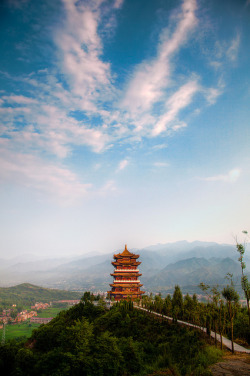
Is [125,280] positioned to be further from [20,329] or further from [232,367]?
[20,329]

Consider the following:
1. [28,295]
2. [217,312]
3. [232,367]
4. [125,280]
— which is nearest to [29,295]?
[28,295]

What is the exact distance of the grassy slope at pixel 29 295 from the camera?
122 meters

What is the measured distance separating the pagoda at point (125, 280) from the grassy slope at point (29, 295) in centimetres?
10987

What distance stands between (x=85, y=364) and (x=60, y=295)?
14829 cm

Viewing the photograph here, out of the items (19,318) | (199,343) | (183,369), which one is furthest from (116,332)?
(19,318)

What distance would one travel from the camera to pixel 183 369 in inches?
387

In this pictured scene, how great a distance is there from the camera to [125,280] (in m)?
34.2

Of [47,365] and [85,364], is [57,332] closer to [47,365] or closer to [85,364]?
[47,365]

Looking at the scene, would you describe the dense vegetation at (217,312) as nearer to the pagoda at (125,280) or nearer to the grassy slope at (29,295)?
the pagoda at (125,280)

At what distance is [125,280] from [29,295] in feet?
410

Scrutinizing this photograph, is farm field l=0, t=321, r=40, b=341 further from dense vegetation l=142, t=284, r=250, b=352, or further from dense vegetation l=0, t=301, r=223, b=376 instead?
dense vegetation l=0, t=301, r=223, b=376

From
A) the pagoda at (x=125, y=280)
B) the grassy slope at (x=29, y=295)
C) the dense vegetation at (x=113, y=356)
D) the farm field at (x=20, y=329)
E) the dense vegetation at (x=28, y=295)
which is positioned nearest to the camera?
the dense vegetation at (x=113, y=356)

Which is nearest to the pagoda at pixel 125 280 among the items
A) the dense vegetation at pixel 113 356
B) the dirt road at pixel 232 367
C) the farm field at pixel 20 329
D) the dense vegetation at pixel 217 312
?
the dense vegetation at pixel 217 312

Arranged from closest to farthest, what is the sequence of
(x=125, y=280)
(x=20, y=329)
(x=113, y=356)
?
(x=113, y=356) < (x=125, y=280) < (x=20, y=329)
